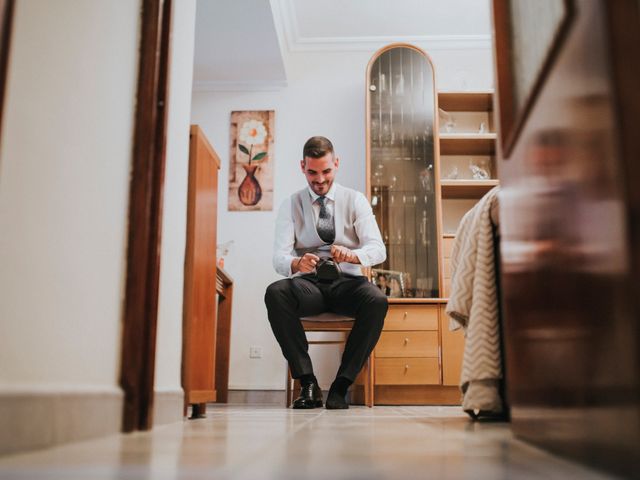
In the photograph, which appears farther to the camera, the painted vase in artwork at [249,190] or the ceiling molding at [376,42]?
the ceiling molding at [376,42]

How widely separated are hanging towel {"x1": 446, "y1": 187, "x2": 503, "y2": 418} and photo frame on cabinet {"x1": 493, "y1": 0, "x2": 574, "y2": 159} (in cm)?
57

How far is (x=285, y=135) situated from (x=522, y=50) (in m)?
3.49

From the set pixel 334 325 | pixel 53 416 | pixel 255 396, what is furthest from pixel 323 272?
pixel 53 416

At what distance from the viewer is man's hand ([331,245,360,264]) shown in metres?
3.00

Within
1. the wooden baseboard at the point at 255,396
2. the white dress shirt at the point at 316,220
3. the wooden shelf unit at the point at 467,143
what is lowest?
the wooden baseboard at the point at 255,396

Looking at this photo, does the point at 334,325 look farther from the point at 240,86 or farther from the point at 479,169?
the point at 240,86

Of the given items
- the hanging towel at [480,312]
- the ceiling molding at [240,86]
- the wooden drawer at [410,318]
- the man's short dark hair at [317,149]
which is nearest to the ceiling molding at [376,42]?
the ceiling molding at [240,86]

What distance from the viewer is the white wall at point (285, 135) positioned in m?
4.25

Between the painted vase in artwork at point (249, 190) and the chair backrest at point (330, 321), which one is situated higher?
the painted vase in artwork at point (249, 190)

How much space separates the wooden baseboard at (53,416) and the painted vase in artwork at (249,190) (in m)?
3.24

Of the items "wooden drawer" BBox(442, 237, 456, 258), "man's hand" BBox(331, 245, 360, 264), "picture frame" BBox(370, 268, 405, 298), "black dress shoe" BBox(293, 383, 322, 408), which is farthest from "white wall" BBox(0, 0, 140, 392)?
"wooden drawer" BBox(442, 237, 456, 258)

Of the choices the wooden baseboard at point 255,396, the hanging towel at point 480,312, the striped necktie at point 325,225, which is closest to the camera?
the hanging towel at point 480,312

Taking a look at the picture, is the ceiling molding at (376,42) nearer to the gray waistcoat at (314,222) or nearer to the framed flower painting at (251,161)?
the framed flower painting at (251,161)

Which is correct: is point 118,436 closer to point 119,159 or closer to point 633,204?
point 119,159
